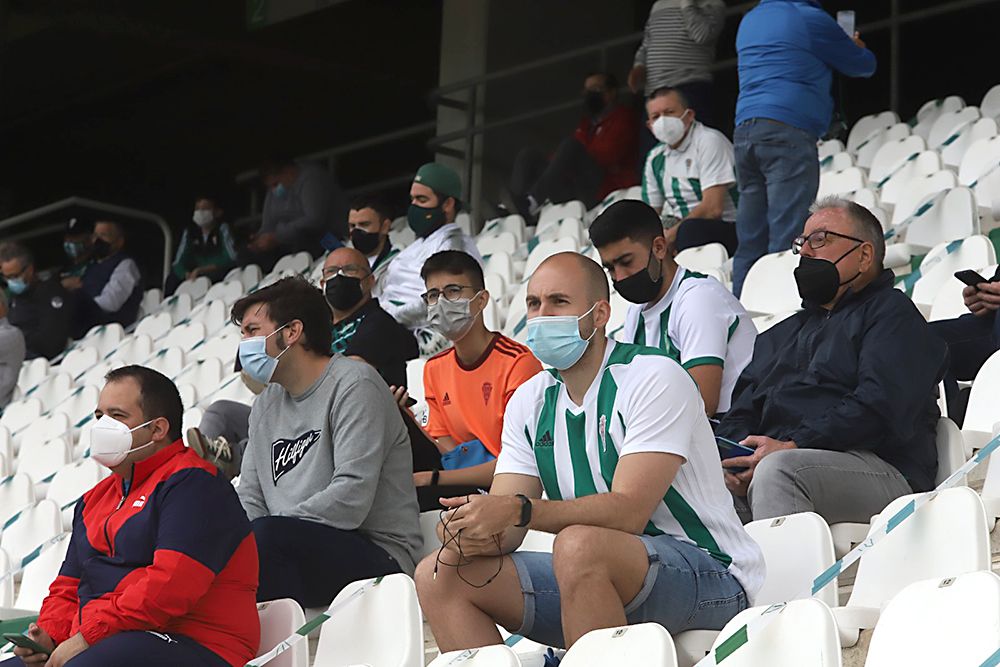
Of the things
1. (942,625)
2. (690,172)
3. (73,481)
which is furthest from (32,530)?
(942,625)

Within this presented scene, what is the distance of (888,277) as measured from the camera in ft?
12.2

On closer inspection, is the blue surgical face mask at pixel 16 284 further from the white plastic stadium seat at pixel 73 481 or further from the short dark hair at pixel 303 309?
the short dark hair at pixel 303 309

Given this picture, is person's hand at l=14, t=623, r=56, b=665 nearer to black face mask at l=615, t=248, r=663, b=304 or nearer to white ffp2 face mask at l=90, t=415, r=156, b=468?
white ffp2 face mask at l=90, t=415, r=156, b=468

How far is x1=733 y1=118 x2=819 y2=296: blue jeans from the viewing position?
5.36 metres

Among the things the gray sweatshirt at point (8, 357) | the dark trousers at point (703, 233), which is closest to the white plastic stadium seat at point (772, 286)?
the dark trousers at point (703, 233)

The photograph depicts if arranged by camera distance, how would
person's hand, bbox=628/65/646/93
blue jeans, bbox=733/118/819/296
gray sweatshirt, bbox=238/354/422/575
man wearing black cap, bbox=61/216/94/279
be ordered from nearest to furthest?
gray sweatshirt, bbox=238/354/422/575, blue jeans, bbox=733/118/819/296, person's hand, bbox=628/65/646/93, man wearing black cap, bbox=61/216/94/279

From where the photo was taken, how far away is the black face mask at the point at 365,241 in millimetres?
6062

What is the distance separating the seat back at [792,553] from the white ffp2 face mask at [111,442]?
4.29 feet

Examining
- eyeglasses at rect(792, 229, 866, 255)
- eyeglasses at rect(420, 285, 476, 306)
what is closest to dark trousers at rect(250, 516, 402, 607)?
eyeglasses at rect(420, 285, 476, 306)

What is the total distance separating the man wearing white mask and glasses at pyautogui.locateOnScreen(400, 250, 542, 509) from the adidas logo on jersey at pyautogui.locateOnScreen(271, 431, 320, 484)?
387 millimetres

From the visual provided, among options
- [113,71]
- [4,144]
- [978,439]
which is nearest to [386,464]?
[978,439]

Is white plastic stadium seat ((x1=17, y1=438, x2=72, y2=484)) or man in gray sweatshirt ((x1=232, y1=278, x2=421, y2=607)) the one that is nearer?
man in gray sweatshirt ((x1=232, y1=278, x2=421, y2=607))

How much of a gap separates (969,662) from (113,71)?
1347 cm

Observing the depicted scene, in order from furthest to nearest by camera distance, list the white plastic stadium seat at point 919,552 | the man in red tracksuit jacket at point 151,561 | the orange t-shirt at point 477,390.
A: the orange t-shirt at point 477,390
the man in red tracksuit jacket at point 151,561
the white plastic stadium seat at point 919,552
